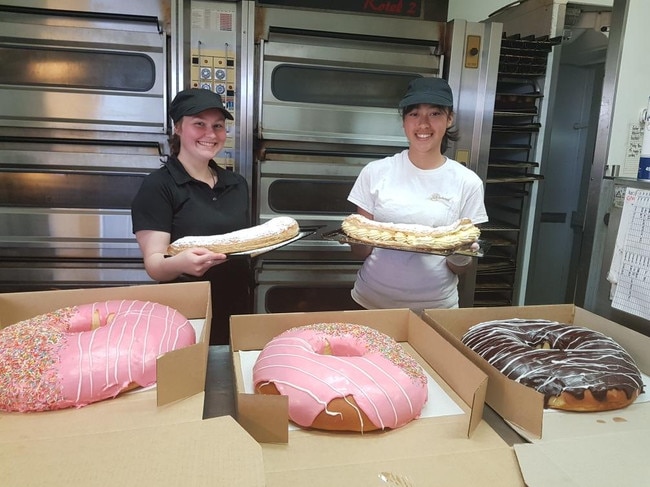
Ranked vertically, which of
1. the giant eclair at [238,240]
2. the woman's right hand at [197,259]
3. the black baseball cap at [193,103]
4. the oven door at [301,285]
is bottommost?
the oven door at [301,285]

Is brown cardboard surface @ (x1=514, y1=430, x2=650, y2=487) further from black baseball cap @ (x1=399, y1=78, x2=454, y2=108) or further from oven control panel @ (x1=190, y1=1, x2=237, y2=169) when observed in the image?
oven control panel @ (x1=190, y1=1, x2=237, y2=169)

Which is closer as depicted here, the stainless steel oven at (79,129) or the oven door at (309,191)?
the stainless steel oven at (79,129)

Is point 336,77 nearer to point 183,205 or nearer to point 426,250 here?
point 183,205

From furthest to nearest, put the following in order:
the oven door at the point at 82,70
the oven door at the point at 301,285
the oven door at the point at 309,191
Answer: the oven door at the point at 301,285
the oven door at the point at 309,191
the oven door at the point at 82,70

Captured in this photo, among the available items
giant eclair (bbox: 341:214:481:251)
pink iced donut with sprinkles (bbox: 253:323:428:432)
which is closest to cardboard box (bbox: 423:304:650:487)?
pink iced donut with sprinkles (bbox: 253:323:428:432)

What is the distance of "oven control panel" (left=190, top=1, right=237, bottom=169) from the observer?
231 cm

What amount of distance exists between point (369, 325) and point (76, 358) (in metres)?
0.67

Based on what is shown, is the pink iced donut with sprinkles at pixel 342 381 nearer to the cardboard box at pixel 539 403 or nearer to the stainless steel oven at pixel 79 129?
the cardboard box at pixel 539 403

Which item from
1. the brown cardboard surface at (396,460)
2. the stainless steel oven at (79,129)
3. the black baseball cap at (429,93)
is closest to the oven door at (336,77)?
the stainless steel oven at (79,129)

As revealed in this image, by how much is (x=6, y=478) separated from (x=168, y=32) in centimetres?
213

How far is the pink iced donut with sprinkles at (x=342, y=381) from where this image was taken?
0.89 m

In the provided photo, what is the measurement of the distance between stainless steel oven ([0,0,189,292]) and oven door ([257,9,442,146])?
0.46 m

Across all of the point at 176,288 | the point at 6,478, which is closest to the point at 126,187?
the point at 176,288

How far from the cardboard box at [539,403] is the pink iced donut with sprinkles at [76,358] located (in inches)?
25.8
